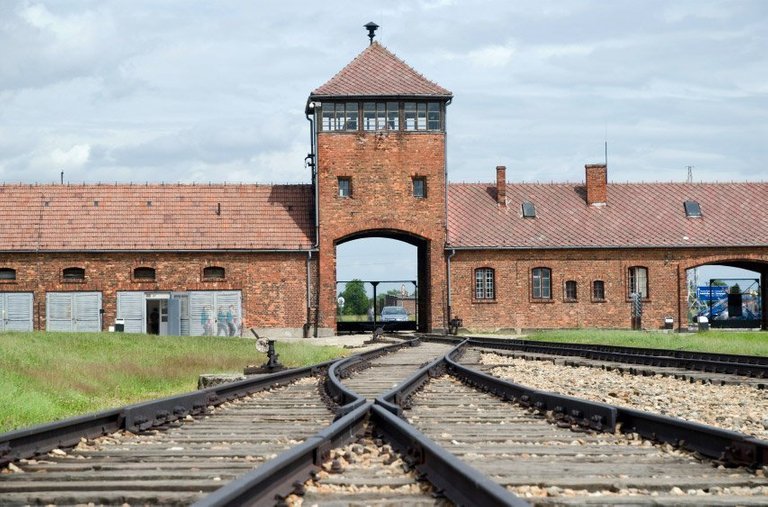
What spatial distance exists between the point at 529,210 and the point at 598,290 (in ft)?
15.0

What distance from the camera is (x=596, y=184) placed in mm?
45906

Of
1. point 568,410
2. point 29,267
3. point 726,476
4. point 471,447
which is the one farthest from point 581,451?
point 29,267

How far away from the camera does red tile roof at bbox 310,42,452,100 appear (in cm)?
4081

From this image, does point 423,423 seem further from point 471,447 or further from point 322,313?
point 322,313

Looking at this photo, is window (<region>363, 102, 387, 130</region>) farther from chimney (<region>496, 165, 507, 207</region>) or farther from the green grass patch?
the green grass patch

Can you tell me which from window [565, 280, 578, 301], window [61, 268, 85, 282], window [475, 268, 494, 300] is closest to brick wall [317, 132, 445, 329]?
window [475, 268, 494, 300]

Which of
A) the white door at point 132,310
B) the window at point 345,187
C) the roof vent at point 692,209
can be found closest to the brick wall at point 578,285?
the roof vent at point 692,209

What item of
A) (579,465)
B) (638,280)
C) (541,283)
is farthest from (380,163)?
(579,465)

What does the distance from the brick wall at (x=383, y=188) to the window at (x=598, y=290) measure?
21.3 ft

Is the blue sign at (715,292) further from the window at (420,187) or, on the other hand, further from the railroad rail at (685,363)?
the railroad rail at (685,363)

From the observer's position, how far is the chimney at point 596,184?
150ft

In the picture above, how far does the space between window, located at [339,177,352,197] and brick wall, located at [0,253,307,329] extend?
2.96 meters

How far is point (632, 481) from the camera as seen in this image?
5.21m

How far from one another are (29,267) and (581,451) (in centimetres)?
3669
